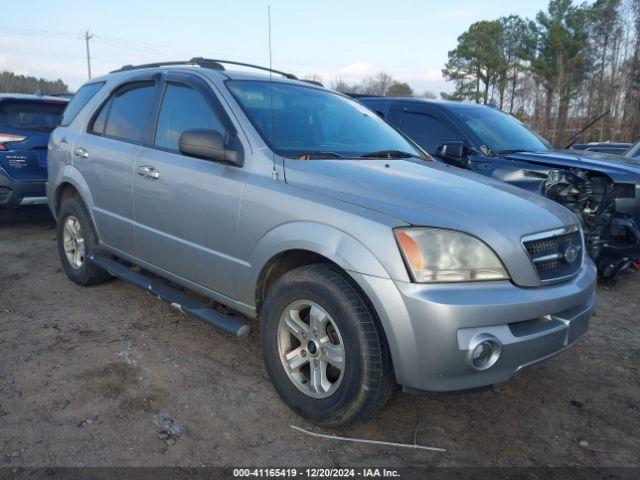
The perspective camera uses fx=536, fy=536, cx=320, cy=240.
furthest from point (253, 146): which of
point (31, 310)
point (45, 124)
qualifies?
point (45, 124)

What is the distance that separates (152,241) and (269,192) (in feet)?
4.13

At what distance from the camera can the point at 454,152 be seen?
541cm

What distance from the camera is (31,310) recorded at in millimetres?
4301

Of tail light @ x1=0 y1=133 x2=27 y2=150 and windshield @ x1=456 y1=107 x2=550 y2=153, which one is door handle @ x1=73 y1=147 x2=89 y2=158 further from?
windshield @ x1=456 y1=107 x2=550 y2=153

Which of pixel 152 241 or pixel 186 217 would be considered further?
pixel 152 241

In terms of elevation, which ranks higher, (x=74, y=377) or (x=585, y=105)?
(x=585, y=105)

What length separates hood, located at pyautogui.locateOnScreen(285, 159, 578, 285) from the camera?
250 cm

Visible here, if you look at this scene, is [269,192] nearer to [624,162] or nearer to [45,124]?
[624,162]

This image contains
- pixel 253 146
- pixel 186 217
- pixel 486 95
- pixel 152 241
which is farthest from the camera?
pixel 486 95

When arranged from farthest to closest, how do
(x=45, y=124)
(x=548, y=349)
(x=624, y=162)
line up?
(x=45, y=124), (x=624, y=162), (x=548, y=349)

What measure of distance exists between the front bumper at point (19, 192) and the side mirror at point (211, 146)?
4.53 m

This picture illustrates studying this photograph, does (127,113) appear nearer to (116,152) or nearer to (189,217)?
(116,152)

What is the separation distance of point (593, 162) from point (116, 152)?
4.64 m

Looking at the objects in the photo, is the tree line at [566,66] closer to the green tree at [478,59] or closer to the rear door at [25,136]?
the green tree at [478,59]
